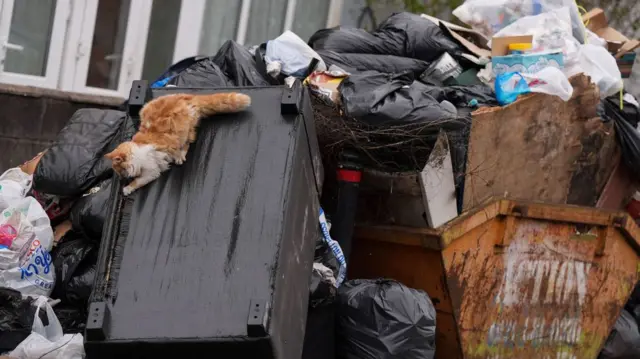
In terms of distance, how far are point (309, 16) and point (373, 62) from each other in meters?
2.53

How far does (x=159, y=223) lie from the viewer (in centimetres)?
321

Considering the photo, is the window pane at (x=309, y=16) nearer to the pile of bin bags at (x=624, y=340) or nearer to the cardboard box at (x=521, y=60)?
the cardboard box at (x=521, y=60)

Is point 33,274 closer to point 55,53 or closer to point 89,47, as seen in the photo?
point 55,53

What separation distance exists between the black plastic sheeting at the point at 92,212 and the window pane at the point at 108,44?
2.34m

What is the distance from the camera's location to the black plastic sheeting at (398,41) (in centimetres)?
521

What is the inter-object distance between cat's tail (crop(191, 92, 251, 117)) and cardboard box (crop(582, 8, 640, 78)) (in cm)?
333

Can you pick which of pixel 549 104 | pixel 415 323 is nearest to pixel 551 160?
pixel 549 104

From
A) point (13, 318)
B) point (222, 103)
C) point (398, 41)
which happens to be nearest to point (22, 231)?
point (13, 318)

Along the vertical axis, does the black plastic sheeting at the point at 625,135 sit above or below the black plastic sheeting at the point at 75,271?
above

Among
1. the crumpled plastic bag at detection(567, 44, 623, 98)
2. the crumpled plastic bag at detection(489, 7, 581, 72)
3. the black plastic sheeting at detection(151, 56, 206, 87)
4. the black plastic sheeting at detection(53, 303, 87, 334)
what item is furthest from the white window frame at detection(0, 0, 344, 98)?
the crumpled plastic bag at detection(567, 44, 623, 98)

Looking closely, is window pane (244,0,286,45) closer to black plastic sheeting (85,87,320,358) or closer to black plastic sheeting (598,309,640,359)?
black plastic sheeting (598,309,640,359)

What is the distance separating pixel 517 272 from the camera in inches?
175

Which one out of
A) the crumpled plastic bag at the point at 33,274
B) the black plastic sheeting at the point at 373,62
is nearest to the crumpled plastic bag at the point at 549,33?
the black plastic sheeting at the point at 373,62

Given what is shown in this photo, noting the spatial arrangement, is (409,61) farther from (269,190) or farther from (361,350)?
(269,190)
